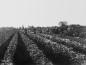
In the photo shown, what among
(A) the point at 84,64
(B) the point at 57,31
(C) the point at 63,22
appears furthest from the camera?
(C) the point at 63,22

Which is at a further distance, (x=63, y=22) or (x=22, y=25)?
(x=22, y=25)

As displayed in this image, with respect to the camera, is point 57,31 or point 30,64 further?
point 57,31

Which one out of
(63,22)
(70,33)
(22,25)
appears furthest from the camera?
(22,25)

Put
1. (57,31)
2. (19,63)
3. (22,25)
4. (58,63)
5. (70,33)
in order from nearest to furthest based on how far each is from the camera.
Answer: (58,63)
(19,63)
(70,33)
(57,31)
(22,25)

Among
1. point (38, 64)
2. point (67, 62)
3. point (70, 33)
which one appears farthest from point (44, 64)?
point (70, 33)

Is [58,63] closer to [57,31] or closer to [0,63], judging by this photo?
[0,63]

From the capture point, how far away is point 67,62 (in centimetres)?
1449

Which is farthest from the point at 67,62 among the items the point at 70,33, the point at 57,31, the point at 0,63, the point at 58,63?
the point at 57,31

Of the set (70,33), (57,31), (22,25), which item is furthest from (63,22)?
(22,25)

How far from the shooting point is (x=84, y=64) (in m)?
13.1

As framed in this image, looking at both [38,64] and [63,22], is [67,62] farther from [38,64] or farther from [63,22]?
[63,22]

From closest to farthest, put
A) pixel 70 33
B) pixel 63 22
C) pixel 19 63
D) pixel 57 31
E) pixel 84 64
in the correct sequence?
pixel 84 64, pixel 19 63, pixel 70 33, pixel 57 31, pixel 63 22

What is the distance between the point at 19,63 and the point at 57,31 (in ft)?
181

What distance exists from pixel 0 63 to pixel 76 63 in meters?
5.99
